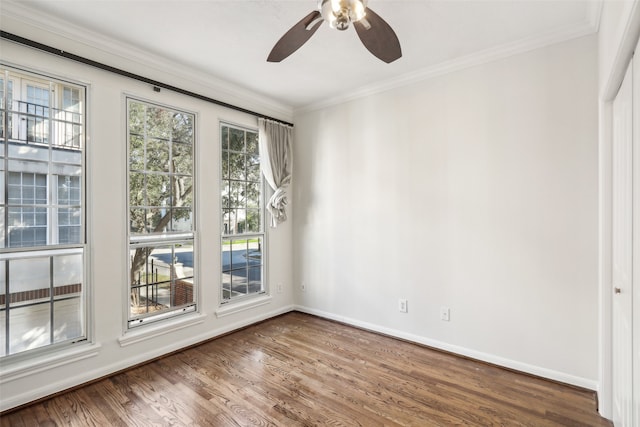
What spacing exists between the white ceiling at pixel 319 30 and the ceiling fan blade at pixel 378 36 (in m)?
0.47

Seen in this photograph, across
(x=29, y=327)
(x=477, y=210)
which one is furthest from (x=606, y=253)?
(x=29, y=327)

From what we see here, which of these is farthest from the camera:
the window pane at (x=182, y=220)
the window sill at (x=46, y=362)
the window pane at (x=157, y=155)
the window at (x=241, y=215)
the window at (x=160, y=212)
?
the window at (x=241, y=215)

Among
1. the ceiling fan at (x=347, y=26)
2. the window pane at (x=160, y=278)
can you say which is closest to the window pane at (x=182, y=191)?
the window pane at (x=160, y=278)

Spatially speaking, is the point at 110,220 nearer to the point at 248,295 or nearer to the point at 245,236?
the point at 245,236

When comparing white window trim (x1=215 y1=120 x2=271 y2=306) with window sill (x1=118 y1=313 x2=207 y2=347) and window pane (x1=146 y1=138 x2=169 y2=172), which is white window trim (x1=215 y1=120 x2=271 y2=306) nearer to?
window sill (x1=118 y1=313 x2=207 y2=347)

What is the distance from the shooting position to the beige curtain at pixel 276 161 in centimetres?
394

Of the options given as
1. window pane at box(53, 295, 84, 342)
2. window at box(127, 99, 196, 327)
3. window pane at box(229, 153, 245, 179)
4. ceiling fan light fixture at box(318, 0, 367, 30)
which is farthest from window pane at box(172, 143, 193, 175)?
ceiling fan light fixture at box(318, 0, 367, 30)

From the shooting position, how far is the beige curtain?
12.9ft

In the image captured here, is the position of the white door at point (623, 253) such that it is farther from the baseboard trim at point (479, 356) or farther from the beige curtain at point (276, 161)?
the beige curtain at point (276, 161)

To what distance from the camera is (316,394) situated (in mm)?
2369

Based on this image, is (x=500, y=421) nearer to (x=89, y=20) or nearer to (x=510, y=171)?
(x=510, y=171)

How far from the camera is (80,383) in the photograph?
246cm

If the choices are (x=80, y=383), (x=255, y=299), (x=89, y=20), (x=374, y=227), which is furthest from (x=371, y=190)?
(x=80, y=383)

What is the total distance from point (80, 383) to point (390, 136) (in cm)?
359
